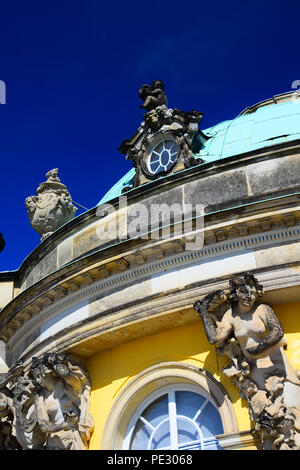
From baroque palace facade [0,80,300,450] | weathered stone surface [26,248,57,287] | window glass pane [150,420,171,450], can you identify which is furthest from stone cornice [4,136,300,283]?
window glass pane [150,420,171,450]

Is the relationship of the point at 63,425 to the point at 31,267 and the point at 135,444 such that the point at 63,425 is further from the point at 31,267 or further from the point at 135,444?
the point at 31,267

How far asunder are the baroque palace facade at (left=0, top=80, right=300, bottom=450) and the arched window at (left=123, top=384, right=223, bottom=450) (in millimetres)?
25

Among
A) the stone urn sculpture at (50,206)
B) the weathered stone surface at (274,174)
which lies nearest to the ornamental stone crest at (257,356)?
the weathered stone surface at (274,174)

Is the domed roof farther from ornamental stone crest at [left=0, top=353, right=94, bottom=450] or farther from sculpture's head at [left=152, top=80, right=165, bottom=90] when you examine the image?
ornamental stone crest at [left=0, top=353, right=94, bottom=450]

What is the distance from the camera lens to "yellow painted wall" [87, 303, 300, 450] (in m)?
11.2

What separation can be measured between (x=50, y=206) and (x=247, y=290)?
6.11 m

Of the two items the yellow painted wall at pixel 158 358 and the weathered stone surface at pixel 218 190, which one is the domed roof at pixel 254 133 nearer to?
the weathered stone surface at pixel 218 190

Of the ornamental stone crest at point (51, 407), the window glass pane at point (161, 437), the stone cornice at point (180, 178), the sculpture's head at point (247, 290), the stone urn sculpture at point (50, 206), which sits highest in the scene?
the stone urn sculpture at point (50, 206)

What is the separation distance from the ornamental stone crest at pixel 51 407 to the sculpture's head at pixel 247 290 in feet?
11.4

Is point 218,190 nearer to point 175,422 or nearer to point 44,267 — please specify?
point 175,422

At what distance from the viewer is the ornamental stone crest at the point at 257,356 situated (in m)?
10.3

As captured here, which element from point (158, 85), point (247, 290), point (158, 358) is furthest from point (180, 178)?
point (158, 358)

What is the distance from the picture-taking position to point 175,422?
39.4 feet
